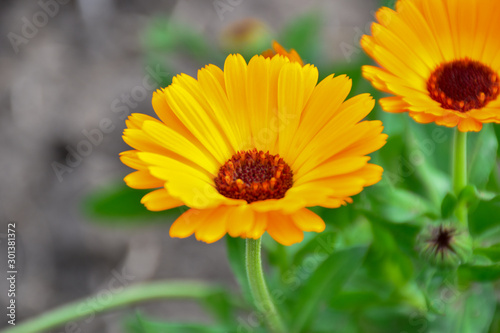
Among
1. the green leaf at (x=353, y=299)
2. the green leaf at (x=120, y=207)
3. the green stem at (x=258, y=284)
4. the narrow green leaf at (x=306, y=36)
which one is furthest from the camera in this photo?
the narrow green leaf at (x=306, y=36)

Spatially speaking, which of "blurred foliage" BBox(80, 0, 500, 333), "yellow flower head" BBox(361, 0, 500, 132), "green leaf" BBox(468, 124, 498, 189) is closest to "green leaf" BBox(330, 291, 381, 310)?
"blurred foliage" BBox(80, 0, 500, 333)

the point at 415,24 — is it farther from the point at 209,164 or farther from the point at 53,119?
the point at 53,119

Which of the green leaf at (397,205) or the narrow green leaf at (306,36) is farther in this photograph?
the narrow green leaf at (306,36)

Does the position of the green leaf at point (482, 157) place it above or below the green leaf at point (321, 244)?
above

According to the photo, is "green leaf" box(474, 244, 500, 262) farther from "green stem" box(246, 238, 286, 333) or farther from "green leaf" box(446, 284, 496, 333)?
"green stem" box(246, 238, 286, 333)

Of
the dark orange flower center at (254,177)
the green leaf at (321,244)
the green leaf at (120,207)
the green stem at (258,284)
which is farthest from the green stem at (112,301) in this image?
the dark orange flower center at (254,177)

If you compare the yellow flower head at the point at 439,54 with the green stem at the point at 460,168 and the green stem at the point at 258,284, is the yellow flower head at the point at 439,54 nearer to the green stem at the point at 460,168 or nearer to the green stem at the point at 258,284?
the green stem at the point at 460,168

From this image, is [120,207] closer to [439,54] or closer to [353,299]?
[353,299]

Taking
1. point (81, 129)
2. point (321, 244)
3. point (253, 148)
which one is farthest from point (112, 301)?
point (81, 129)

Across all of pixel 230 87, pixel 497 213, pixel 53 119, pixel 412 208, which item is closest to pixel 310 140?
pixel 230 87
